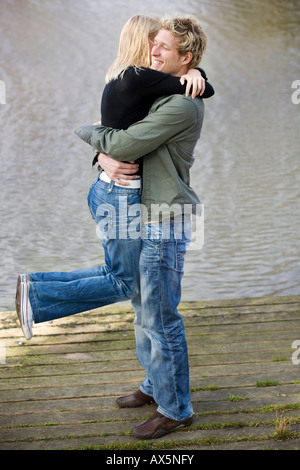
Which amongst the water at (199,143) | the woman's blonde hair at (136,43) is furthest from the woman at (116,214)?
the water at (199,143)

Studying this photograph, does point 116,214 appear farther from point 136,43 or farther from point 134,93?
point 136,43

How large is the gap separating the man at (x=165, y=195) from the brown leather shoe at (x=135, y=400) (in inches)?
7.1

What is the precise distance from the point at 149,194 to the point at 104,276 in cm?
36

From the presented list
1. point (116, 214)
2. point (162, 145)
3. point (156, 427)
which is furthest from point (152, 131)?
point (156, 427)

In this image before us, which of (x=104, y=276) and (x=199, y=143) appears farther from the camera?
(x=199, y=143)

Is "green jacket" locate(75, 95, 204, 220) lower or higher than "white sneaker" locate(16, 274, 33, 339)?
higher

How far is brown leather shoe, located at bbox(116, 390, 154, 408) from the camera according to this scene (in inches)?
110

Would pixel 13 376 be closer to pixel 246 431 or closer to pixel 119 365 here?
pixel 119 365

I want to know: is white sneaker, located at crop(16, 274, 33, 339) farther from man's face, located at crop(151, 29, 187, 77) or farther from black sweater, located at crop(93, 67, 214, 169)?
man's face, located at crop(151, 29, 187, 77)

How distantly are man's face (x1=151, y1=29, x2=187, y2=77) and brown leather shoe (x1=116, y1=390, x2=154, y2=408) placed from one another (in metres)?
1.31

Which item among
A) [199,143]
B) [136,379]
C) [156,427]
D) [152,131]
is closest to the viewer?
[152,131]

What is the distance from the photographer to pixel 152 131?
7.64ft

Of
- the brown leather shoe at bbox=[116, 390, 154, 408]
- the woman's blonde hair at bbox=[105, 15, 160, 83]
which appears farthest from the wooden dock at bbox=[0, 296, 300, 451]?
the woman's blonde hair at bbox=[105, 15, 160, 83]

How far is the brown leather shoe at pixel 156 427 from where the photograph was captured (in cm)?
254
